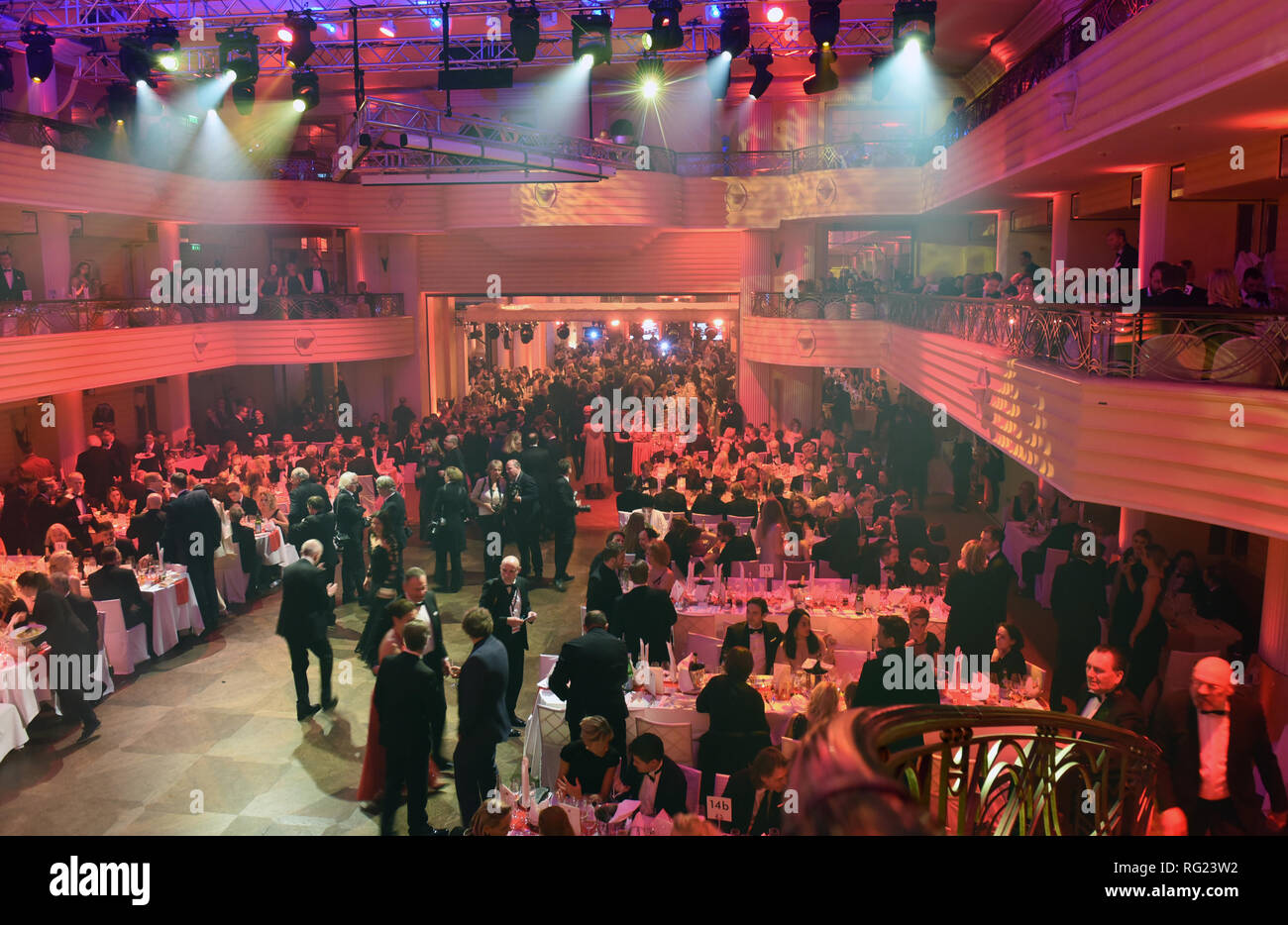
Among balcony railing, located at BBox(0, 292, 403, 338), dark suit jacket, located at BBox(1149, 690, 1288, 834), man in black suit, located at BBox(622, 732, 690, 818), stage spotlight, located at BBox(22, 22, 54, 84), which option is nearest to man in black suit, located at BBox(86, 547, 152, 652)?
man in black suit, located at BBox(622, 732, 690, 818)

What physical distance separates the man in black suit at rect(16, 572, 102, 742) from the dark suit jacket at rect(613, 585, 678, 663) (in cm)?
447

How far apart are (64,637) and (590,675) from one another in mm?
4681

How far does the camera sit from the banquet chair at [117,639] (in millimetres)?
9873

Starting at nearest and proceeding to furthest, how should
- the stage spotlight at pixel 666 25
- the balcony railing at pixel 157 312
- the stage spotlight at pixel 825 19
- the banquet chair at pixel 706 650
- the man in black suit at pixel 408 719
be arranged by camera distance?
1. the man in black suit at pixel 408 719
2. the banquet chair at pixel 706 650
3. the stage spotlight at pixel 825 19
4. the stage spotlight at pixel 666 25
5. the balcony railing at pixel 157 312

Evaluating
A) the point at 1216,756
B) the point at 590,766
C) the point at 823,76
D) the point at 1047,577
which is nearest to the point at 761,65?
the point at 823,76

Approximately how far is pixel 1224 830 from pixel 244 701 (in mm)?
7785

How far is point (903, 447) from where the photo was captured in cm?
1712

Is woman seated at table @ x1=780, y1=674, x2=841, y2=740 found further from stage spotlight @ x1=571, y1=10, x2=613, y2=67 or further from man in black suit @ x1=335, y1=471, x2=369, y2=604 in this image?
stage spotlight @ x1=571, y1=10, x2=613, y2=67

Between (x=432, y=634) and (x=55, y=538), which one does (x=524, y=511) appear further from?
(x=55, y=538)

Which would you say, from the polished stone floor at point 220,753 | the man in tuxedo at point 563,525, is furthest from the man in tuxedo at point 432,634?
the man in tuxedo at point 563,525

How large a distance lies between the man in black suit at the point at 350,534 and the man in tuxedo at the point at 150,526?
1806 millimetres

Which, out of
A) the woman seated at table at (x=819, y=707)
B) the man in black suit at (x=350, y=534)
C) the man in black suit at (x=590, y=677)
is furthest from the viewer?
the man in black suit at (x=350, y=534)

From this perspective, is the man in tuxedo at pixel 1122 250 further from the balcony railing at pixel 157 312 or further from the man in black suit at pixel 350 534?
the balcony railing at pixel 157 312

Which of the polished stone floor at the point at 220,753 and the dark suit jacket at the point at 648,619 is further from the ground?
the dark suit jacket at the point at 648,619
